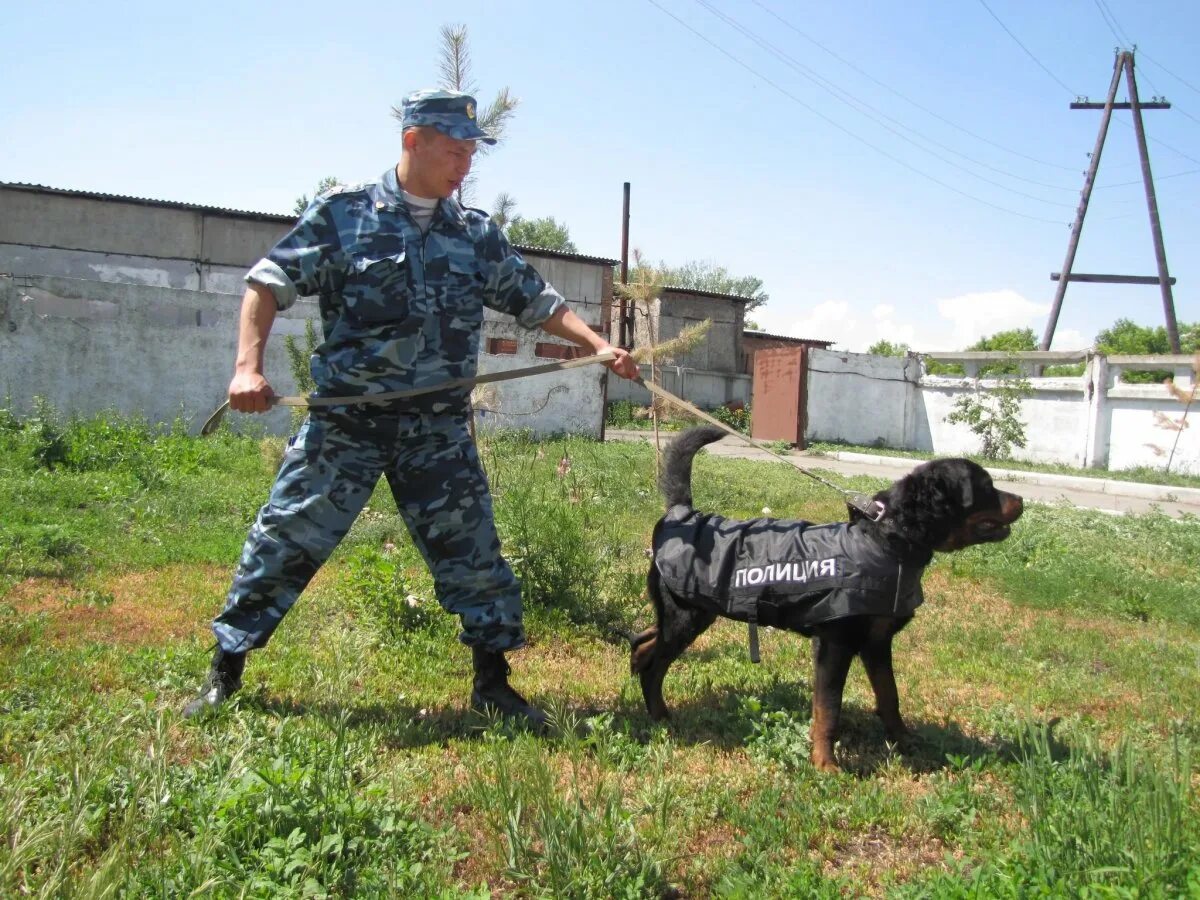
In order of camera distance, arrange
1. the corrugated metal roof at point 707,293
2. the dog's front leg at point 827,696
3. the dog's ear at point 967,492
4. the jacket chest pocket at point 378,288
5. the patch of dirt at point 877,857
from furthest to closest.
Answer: the corrugated metal roof at point 707,293
the jacket chest pocket at point 378,288
the dog's ear at point 967,492
the dog's front leg at point 827,696
the patch of dirt at point 877,857

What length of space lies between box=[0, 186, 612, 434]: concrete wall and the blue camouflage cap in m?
4.42

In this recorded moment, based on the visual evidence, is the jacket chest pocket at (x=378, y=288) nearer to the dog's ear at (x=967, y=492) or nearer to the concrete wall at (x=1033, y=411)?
the dog's ear at (x=967, y=492)

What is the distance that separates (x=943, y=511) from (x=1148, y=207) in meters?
24.0

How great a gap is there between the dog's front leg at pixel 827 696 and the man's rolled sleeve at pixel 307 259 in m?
2.14

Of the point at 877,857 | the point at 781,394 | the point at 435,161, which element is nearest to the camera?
the point at 877,857

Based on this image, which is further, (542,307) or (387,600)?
(387,600)

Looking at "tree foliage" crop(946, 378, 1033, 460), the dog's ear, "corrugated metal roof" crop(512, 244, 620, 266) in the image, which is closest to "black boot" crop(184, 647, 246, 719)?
the dog's ear

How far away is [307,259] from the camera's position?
3.21 meters

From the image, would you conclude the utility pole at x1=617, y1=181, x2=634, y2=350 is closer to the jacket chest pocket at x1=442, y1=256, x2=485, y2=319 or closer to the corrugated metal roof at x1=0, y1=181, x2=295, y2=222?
the corrugated metal roof at x1=0, y1=181, x2=295, y2=222

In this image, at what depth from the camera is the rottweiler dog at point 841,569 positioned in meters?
3.06

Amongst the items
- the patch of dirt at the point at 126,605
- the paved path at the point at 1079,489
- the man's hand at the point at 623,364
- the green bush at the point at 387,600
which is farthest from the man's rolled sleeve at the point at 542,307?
the paved path at the point at 1079,489

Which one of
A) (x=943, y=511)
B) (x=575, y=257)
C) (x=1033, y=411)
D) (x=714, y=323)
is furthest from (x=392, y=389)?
(x=714, y=323)

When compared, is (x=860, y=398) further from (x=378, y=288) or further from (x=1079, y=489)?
(x=378, y=288)

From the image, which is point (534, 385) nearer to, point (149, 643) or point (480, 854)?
point (149, 643)
